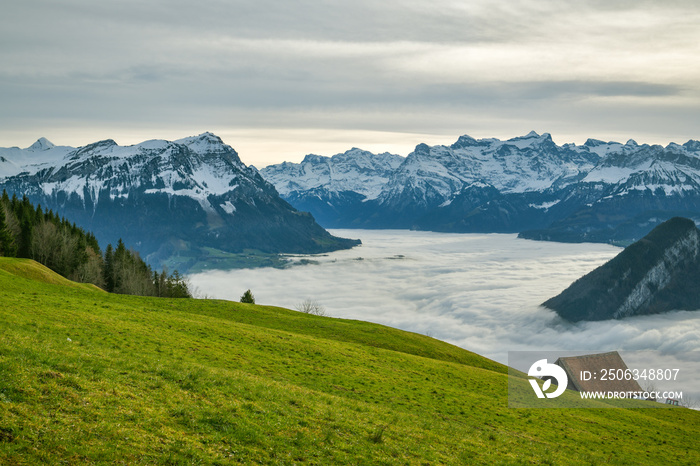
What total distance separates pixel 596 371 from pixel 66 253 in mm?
114862

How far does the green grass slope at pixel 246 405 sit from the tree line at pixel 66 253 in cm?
5504

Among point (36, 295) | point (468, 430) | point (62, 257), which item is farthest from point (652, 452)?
point (62, 257)

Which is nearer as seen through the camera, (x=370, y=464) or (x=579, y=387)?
(x=370, y=464)

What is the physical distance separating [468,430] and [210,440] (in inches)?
830

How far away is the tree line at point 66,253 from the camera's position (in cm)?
11144

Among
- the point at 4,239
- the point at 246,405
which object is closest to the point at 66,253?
the point at 4,239

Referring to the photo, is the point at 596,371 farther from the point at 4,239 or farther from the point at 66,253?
the point at 4,239

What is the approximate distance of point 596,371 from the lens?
97.4m

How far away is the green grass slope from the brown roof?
29.1 m

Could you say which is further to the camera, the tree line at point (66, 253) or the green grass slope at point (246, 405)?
the tree line at point (66, 253)

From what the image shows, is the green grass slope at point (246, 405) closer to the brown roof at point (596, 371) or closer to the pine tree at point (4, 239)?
the brown roof at point (596, 371)

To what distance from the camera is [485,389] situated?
54.3 metres

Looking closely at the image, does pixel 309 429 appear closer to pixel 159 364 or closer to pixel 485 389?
pixel 159 364

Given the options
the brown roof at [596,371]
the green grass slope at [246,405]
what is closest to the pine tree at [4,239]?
the green grass slope at [246,405]
